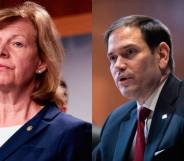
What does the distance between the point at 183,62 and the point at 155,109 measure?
0.20m

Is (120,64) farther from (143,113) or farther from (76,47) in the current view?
(76,47)

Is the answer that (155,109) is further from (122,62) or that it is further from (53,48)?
(53,48)

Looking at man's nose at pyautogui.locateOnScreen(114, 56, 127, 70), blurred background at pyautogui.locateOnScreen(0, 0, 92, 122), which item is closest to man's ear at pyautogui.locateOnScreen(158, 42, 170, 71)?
man's nose at pyautogui.locateOnScreen(114, 56, 127, 70)

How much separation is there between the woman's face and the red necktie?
530 millimetres

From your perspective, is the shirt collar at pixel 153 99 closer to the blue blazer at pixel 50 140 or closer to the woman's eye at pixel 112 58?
the woman's eye at pixel 112 58

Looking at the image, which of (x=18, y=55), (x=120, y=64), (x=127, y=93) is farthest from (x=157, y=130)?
(x=18, y=55)

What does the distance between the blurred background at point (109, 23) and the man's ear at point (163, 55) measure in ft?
0.20

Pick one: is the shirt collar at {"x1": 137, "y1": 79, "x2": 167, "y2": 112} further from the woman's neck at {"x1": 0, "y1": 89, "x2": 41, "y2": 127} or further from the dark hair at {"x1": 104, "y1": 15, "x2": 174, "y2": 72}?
the woman's neck at {"x1": 0, "y1": 89, "x2": 41, "y2": 127}

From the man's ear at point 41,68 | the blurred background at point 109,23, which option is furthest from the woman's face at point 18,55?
the blurred background at point 109,23

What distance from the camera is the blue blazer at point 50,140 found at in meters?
1.82

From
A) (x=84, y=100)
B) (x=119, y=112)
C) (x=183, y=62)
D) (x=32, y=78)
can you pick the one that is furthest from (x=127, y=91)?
(x=32, y=78)

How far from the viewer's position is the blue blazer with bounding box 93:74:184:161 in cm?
155

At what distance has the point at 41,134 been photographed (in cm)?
187

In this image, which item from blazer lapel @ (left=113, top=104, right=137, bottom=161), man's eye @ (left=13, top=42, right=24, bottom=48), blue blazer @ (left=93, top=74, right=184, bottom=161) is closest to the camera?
blue blazer @ (left=93, top=74, right=184, bottom=161)
